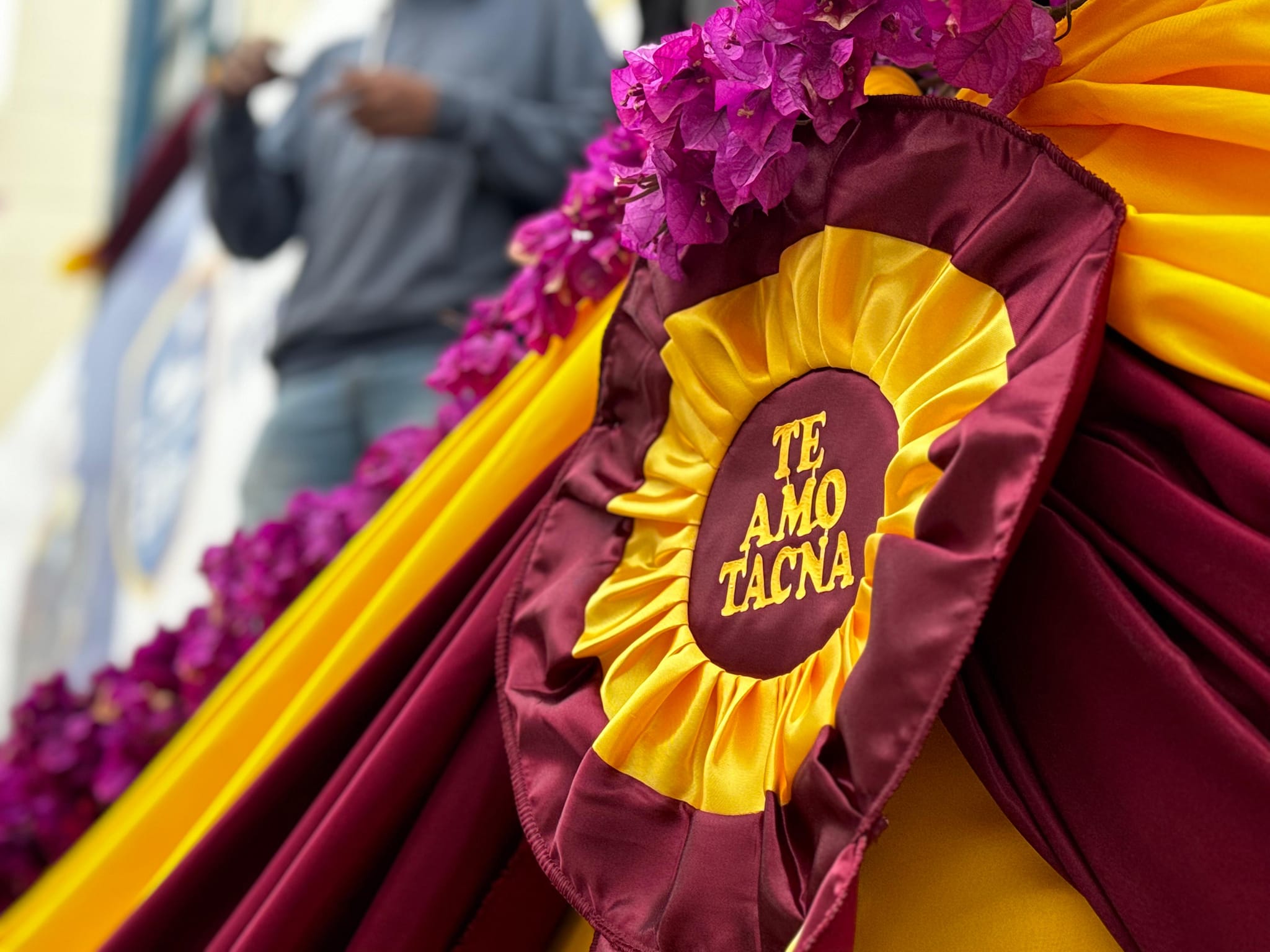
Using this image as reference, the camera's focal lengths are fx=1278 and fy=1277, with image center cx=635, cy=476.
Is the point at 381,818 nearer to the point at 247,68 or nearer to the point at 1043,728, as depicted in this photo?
the point at 1043,728

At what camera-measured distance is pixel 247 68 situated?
1.66 metres

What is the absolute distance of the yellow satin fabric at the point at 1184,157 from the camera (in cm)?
48

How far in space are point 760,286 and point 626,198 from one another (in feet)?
0.37

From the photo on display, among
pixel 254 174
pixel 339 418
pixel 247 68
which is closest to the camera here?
pixel 339 418

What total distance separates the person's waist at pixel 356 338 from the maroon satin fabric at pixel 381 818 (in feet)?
2.81

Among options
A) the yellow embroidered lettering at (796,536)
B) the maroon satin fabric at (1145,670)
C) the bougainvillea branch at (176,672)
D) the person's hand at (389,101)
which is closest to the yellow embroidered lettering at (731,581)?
the yellow embroidered lettering at (796,536)

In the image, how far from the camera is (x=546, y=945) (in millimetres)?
678

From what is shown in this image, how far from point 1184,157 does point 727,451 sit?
24 cm

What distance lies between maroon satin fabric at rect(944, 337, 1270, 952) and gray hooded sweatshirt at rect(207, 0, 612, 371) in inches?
41.2

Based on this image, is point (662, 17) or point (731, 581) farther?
point (662, 17)

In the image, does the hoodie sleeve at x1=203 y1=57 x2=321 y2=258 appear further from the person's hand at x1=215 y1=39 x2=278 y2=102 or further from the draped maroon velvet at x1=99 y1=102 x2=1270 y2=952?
the draped maroon velvet at x1=99 y1=102 x2=1270 y2=952

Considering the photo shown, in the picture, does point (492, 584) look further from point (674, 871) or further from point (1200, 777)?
point (1200, 777)

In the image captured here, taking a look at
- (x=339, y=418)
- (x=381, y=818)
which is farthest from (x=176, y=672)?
(x=381, y=818)

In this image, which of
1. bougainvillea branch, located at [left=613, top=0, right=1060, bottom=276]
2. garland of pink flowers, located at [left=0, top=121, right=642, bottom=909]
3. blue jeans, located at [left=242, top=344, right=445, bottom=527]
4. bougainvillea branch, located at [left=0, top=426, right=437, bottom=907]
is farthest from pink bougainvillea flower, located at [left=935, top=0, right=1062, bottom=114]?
blue jeans, located at [left=242, top=344, right=445, bottom=527]
